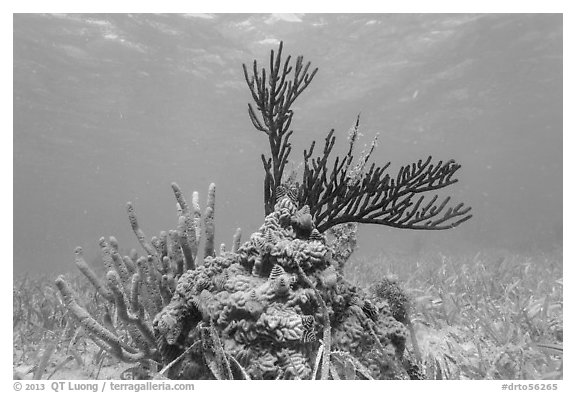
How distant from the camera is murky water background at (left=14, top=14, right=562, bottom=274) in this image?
66.3 feet

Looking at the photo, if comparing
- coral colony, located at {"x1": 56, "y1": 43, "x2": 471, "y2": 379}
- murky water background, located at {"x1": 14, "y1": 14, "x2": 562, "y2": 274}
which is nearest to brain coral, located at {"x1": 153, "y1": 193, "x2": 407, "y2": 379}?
coral colony, located at {"x1": 56, "y1": 43, "x2": 471, "y2": 379}

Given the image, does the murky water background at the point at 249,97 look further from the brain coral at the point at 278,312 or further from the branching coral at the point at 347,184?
the brain coral at the point at 278,312

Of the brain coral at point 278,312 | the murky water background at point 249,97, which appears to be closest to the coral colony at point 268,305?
the brain coral at point 278,312

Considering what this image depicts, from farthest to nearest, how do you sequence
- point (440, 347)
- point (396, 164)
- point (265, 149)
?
1. point (396, 164)
2. point (265, 149)
3. point (440, 347)

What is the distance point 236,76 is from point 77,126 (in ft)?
59.8

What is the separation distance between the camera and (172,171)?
54062mm

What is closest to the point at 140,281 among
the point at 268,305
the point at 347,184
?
the point at 268,305

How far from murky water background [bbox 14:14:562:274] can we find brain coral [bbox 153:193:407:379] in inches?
743

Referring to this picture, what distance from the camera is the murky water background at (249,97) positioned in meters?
20.2

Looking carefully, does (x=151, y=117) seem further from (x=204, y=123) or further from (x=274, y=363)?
(x=274, y=363)

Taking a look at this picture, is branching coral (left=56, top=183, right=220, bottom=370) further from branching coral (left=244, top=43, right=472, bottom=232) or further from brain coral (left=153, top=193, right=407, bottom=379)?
branching coral (left=244, top=43, right=472, bottom=232)

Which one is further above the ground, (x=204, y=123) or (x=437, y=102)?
(x=437, y=102)

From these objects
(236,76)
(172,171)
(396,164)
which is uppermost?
(236,76)
